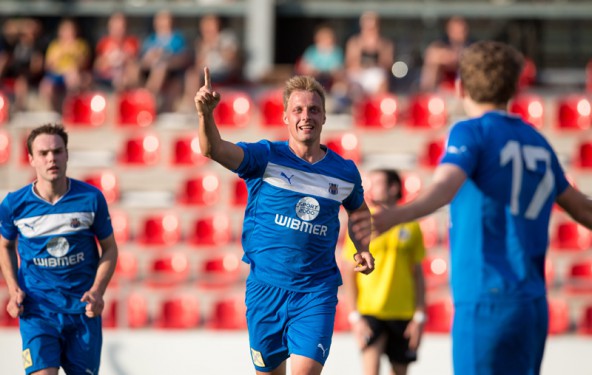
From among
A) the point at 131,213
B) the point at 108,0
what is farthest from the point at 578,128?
the point at 108,0

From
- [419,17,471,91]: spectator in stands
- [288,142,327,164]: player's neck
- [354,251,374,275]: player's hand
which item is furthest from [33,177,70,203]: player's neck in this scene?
[419,17,471,91]: spectator in stands

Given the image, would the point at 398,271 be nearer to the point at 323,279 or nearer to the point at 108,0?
the point at 323,279

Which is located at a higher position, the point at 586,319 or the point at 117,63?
the point at 117,63

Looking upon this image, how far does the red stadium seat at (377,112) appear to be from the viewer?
528 inches

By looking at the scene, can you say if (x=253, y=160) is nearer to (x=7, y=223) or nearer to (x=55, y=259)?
→ (x=55, y=259)

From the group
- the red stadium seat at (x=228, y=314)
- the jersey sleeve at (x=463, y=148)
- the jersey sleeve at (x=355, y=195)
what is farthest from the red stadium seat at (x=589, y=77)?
the jersey sleeve at (x=463, y=148)

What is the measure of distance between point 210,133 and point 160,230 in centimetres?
739

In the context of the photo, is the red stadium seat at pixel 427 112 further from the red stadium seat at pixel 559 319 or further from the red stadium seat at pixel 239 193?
the red stadium seat at pixel 559 319

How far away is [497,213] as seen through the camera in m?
3.97

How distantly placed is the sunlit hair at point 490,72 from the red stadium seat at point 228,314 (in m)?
7.01

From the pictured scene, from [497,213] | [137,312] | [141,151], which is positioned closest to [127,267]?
[137,312]

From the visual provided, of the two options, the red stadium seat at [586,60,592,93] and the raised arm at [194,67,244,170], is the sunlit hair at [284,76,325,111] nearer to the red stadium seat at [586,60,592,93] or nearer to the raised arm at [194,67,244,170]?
the raised arm at [194,67,244,170]

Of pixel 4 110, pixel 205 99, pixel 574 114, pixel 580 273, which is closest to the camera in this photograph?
pixel 205 99

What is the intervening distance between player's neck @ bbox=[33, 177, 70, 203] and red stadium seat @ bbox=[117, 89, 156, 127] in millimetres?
7538
